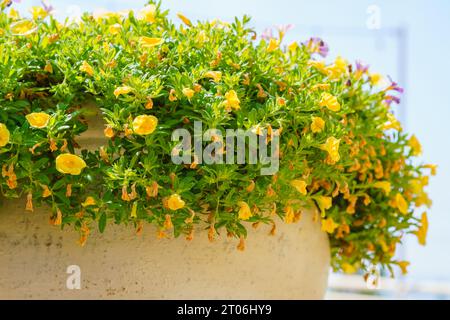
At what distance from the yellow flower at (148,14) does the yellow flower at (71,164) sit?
1.34 ft

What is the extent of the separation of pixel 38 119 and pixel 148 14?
1.32 feet

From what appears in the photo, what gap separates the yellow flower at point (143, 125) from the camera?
1269 millimetres

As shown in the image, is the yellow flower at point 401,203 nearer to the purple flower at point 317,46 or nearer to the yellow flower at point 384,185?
the yellow flower at point 384,185

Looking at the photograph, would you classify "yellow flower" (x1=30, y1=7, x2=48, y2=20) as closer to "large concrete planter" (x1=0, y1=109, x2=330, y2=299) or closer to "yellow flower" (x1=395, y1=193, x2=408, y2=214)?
"large concrete planter" (x1=0, y1=109, x2=330, y2=299)

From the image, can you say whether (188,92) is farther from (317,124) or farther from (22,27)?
(22,27)

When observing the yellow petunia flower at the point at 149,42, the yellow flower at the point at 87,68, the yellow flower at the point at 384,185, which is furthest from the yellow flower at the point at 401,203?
the yellow flower at the point at 87,68

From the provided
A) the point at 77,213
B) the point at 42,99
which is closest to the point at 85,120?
the point at 42,99

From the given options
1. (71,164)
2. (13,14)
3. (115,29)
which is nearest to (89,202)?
(71,164)

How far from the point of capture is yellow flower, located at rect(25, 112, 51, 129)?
1285 millimetres

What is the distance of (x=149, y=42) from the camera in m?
1.40

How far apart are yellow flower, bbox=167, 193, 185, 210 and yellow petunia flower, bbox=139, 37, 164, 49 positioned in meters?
0.36
